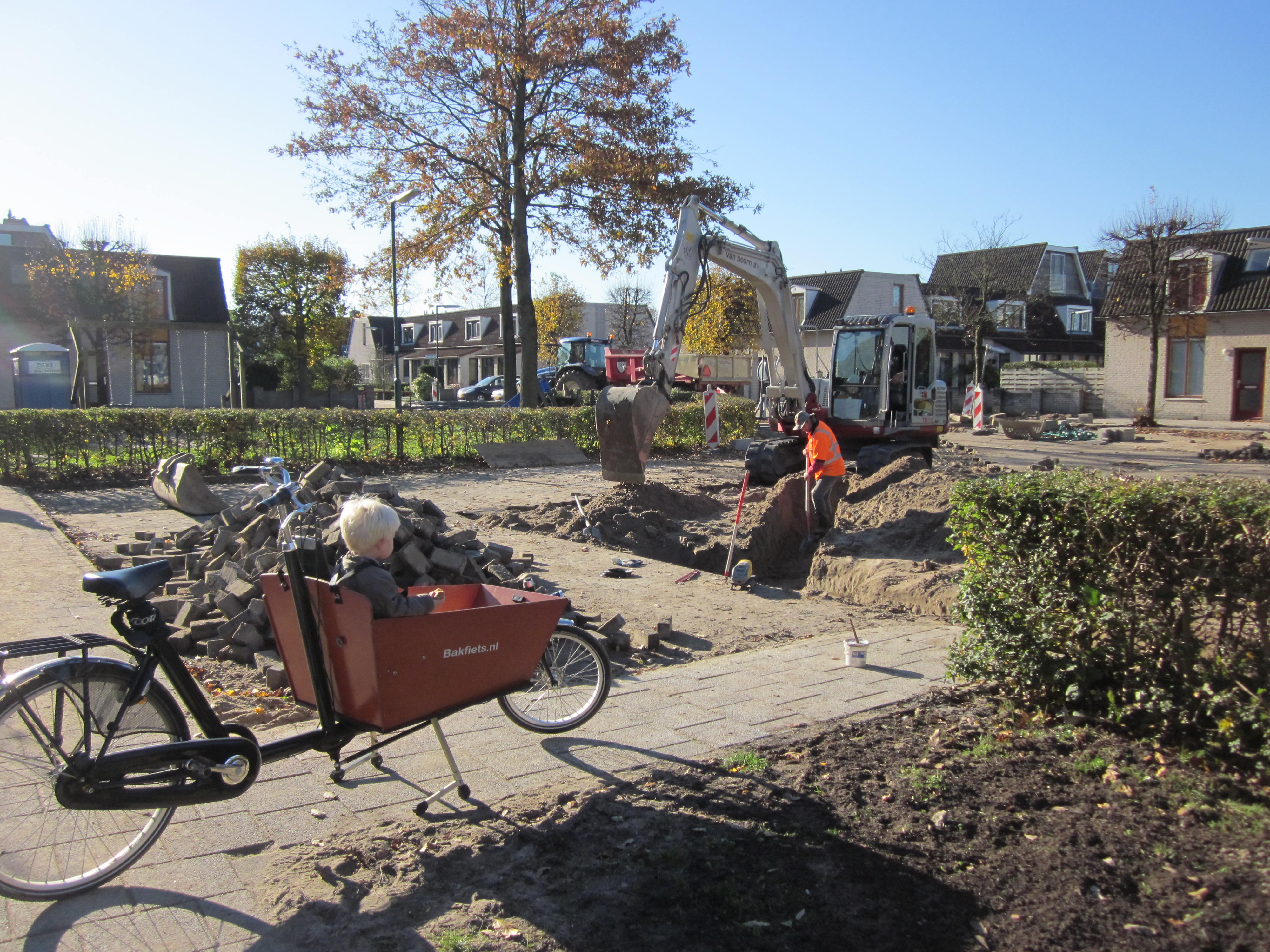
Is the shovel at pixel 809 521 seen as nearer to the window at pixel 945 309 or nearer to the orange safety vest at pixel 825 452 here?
the orange safety vest at pixel 825 452

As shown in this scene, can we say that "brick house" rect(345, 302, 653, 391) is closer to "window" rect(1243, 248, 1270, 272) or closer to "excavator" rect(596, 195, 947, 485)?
"window" rect(1243, 248, 1270, 272)

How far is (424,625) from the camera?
3.78m

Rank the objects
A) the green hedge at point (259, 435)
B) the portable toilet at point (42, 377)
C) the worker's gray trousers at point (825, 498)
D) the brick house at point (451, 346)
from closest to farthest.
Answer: the worker's gray trousers at point (825, 498), the green hedge at point (259, 435), the portable toilet at point (42, 377), the brick house at point (451, 346)

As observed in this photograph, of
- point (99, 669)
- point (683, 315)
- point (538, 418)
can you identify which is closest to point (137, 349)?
point (538, 418)

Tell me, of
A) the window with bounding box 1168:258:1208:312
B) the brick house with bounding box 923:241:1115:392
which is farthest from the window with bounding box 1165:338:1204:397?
the brick house with bounding box 923:241:1115:392

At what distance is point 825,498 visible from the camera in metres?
11.1

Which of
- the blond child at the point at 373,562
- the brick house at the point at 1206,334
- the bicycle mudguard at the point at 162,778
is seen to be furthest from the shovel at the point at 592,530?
the brick house at the point at 1206,334

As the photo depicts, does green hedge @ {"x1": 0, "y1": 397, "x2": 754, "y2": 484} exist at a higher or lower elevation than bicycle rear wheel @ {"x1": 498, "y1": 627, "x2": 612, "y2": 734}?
higher

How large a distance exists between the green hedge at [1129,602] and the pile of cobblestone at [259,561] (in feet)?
11.3

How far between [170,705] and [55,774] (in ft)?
1.43

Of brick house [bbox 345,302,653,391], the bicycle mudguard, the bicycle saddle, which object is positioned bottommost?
the bicycle mudguard

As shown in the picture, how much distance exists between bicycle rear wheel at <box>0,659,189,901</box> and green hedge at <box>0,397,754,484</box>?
44.5ft

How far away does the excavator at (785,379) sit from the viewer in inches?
498

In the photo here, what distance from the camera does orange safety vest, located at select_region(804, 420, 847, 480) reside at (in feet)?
35.6
